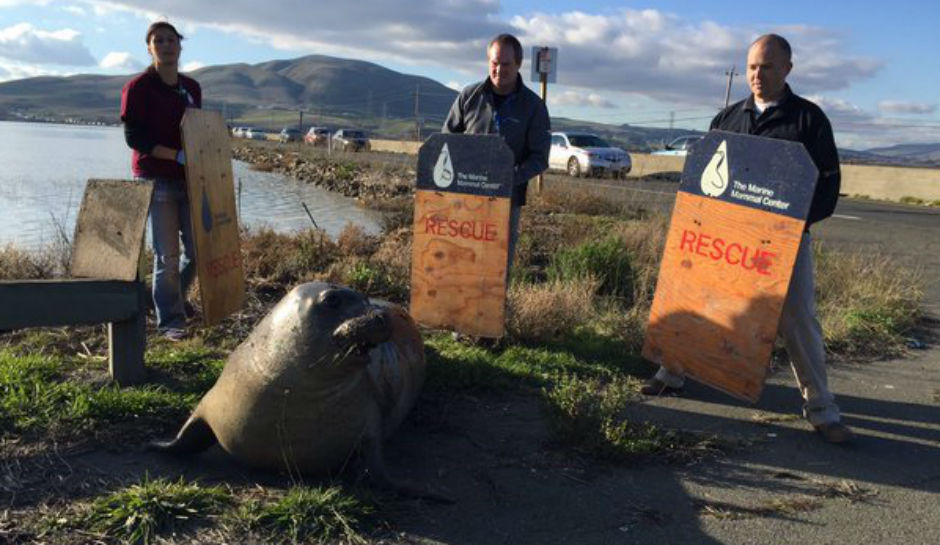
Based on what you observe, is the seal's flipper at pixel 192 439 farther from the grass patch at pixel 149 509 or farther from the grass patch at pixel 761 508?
the grass patch at pixel 761 508

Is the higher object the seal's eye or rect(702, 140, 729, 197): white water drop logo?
rect(702, 140, 729, 197): white water drop logo

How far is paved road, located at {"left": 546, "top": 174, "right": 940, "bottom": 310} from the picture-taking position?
37.7 ft

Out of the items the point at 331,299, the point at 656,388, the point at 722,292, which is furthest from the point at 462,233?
the point at 331,299

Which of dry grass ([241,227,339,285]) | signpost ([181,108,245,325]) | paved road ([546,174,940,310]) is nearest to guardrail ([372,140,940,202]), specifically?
paved road ([546,174,940,310])

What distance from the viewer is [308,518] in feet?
10.7

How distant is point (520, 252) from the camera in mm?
9172

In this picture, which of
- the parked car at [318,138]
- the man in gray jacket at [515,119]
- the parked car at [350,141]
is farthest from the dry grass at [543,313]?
the parked car at [318,138]

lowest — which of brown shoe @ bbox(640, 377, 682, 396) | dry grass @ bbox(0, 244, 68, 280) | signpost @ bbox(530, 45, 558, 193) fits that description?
brown shoe @ bbox(640, 377, 682, 396)

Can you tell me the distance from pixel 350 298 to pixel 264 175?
1062 inches

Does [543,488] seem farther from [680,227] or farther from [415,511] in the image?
[680,227]

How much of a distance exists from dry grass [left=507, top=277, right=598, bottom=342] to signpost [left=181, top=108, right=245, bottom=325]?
2.34m

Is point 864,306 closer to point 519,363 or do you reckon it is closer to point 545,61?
point 519,363

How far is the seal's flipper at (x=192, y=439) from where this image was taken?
3.77 meters

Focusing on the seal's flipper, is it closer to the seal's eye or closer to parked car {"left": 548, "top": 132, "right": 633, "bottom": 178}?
the seal's eye
